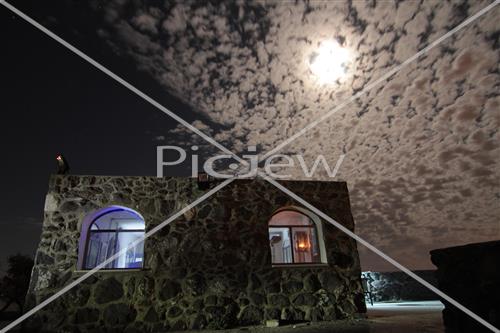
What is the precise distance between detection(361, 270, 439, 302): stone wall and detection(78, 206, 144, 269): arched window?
12.2 meters

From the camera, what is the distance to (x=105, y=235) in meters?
7.97

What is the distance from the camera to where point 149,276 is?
23.2ft

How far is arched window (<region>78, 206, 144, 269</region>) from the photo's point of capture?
734 cm

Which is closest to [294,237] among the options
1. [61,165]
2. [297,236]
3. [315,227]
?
[297,236]

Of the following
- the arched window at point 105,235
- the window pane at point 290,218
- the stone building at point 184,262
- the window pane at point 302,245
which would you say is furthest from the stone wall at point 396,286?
the arched window at point 105,235

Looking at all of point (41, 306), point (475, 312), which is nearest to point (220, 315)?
point (41, 306)

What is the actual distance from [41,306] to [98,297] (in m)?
1.15

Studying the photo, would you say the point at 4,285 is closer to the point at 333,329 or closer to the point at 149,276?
the point at 149,276

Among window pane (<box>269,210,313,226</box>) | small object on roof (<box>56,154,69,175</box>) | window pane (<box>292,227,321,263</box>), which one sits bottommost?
window pane (<box>292,227,321,263</box>)

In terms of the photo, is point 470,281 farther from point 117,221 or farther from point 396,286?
point 396,286

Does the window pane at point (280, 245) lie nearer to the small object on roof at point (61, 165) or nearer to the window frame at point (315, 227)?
the window frame at point (315, 227)

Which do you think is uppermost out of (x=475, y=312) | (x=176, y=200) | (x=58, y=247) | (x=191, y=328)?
(x=176, y=200)

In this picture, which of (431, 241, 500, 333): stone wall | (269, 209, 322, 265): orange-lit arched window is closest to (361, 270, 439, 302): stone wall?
(269, 209, 322, 265): orange-lit arched window

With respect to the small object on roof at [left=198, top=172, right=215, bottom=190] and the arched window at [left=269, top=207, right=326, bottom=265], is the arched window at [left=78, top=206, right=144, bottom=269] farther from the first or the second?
Answer: the arched window at [left=269, top=207, right=326, bottom=265]
